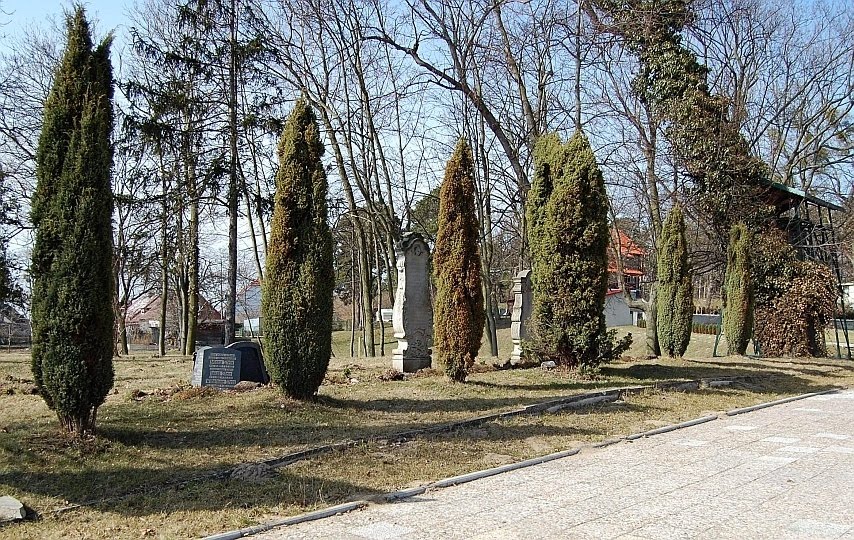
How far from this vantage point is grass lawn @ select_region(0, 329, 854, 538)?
553 centimetres

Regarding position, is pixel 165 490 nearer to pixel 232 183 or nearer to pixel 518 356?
pixel 518 356

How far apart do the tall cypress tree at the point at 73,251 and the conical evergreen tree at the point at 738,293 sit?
1800 centimetres

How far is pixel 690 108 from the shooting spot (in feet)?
69.9

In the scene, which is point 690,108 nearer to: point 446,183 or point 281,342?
point 446,183

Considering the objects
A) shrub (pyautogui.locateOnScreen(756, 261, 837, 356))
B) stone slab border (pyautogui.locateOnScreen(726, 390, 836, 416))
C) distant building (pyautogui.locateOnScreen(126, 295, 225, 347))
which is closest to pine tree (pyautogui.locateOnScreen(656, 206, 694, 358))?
shrub (pyautogui.locateOnScreen(756, 261, 837, 356))

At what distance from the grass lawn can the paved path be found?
56 centimetres

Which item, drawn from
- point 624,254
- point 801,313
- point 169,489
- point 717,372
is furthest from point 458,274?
point 624,254

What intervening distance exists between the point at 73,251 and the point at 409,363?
781 centimetres

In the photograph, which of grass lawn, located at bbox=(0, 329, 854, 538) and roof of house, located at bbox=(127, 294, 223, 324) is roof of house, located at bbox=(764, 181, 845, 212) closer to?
grass lawn, located at bbox=(0, 329, 854, 538)

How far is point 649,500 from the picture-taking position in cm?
602

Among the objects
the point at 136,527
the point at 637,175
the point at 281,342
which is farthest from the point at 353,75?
the point at 136,527

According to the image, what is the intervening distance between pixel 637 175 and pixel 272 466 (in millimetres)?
18490

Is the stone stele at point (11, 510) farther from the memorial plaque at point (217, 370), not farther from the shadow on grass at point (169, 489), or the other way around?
the memorial plaque at point (217, 370)

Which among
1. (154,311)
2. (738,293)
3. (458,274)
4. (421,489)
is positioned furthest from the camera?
(154,311)
